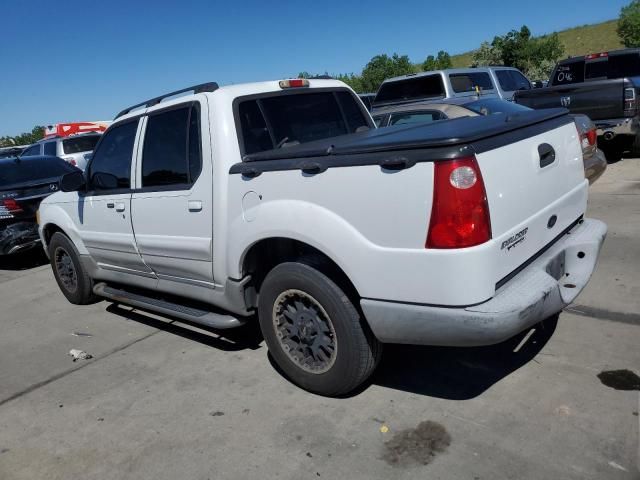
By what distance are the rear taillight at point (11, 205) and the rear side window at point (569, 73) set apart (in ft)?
37.2

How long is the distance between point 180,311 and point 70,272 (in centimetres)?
229

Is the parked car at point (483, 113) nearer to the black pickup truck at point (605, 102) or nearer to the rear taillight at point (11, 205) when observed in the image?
the black pickup truck at point (605, 102)

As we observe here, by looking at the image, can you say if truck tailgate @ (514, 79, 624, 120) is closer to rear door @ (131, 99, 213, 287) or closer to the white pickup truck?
the white pickup truck

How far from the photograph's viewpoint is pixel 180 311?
4070mm

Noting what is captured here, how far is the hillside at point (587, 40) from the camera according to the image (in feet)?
244

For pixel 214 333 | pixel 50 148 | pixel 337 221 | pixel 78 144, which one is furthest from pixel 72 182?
pixel 50 148

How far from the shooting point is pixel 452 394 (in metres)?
3.25

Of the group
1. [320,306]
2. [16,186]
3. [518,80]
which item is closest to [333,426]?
[320,306]

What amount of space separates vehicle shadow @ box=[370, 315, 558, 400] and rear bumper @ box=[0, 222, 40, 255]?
5.82 meters

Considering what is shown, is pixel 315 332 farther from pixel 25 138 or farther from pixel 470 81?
pixel 25 138

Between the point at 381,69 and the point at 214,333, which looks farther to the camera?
the point at 381,69

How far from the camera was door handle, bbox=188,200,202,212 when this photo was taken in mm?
3670

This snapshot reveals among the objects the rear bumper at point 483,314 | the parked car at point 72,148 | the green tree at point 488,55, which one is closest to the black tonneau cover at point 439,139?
the rear bumper at point 483,314

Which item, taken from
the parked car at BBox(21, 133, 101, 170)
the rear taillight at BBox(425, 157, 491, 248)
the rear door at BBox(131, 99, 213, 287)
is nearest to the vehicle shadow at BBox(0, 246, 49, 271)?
the rear door at BBox(131, 99, 213, 287)
